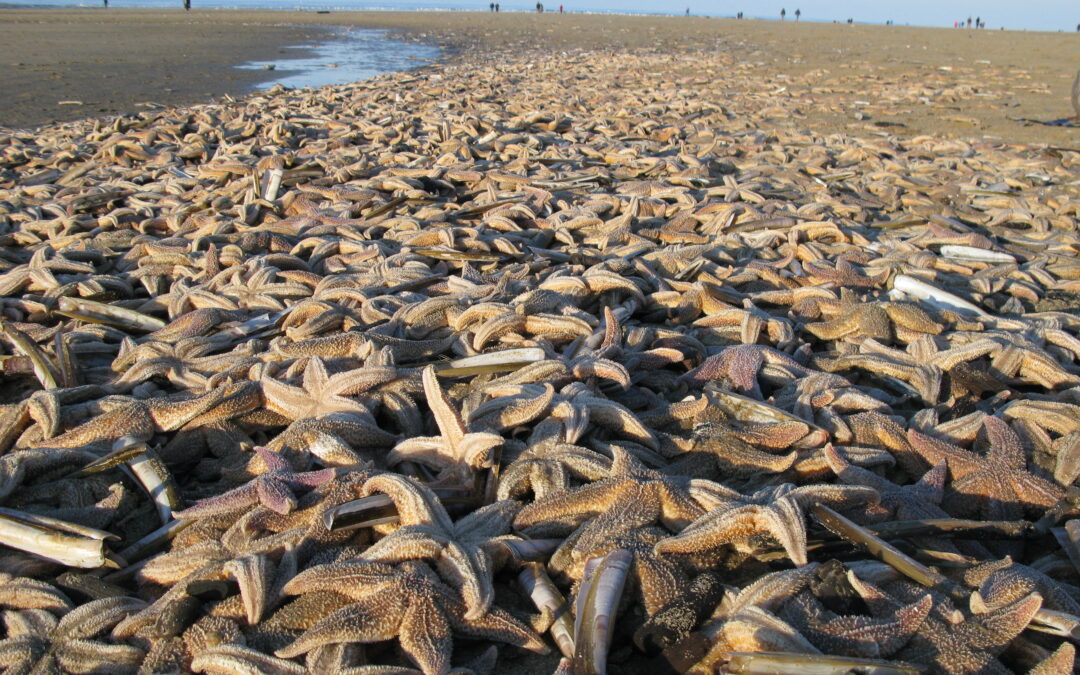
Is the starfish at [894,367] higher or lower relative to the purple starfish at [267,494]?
higher

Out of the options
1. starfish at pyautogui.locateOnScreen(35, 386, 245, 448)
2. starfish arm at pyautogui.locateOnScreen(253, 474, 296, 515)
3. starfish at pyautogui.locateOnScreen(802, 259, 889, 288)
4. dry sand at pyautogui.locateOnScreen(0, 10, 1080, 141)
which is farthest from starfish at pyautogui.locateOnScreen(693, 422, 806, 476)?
dry sand at pyautogui.locateOnScreen(0, 10, 1080, 141)

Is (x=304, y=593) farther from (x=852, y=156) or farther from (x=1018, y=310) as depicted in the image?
(x=852, y=156)

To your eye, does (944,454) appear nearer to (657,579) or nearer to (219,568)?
(657,579)

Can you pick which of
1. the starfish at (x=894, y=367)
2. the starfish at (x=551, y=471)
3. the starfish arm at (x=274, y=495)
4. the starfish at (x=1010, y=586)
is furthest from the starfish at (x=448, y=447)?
the starfish at (x=894, y=367)

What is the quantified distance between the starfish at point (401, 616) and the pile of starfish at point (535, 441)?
1 centimetres

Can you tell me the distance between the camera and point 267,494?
2.46 meters

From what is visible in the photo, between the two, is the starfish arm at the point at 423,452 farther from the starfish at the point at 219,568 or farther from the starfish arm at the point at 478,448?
the starfish at the point at 219,568

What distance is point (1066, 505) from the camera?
2695mm

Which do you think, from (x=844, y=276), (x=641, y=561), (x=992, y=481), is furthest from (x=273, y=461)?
(x=844, y=276)

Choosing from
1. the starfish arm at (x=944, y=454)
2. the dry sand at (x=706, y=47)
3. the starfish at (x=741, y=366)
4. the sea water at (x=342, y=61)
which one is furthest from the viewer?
the sea water at (x=342, y=61)

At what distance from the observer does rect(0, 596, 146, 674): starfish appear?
6.70ft

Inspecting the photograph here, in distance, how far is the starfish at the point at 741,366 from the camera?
3379 millimetres

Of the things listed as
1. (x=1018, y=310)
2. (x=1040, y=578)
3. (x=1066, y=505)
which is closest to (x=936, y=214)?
(x=1018, y=310)

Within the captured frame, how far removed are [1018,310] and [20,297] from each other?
675 centimetres
